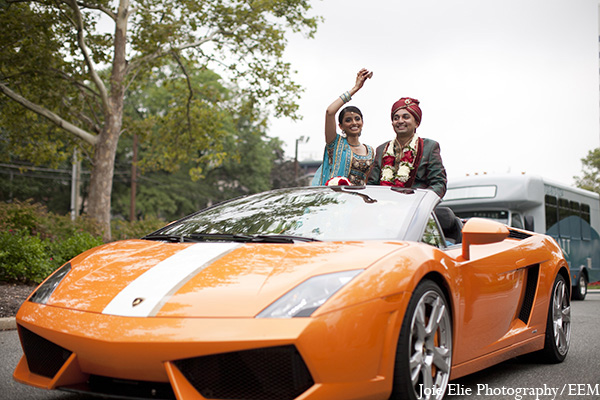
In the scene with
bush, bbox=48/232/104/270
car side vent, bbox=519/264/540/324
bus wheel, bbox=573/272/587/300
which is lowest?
bus wheel, bbox=573/272/587/300

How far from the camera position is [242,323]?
258 cm

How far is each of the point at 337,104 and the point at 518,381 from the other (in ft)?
8.86

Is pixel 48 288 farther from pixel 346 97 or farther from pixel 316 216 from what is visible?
pixel 346 97

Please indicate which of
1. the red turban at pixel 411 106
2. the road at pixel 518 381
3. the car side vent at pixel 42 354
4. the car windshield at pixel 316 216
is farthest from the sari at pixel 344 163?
the car side vent at pixel 42 354

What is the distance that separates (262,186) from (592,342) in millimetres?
43552

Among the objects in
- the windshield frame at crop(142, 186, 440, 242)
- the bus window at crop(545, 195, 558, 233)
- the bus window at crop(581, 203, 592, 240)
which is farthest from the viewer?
the bus window at crop(581, 203, 592, 240)

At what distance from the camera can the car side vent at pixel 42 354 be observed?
2863 millimetres

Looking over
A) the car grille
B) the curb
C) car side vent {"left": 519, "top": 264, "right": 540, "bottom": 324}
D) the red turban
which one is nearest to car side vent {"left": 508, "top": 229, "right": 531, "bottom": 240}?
car side vent {"left": 519, "top": 264, "right": 540, "bottom": 324}

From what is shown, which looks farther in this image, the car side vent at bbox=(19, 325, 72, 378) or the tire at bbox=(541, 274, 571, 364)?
the tire at bbox=(541, 274, 571, 364)

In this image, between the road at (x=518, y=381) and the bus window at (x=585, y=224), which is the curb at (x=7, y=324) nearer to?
the road at (x=518, y=381)

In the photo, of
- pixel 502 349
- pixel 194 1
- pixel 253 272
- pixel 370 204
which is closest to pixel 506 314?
pixel 502 349

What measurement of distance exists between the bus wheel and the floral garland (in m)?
10.8

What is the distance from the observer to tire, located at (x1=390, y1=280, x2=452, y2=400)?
290 cm

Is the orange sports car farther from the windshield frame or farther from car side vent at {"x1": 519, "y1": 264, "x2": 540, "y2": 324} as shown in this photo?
car side vent at {"x1": 519, "y1": 264, "x2": 540, "y2": 324}
